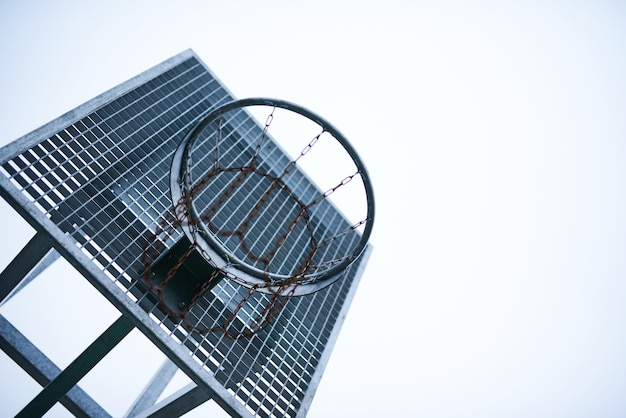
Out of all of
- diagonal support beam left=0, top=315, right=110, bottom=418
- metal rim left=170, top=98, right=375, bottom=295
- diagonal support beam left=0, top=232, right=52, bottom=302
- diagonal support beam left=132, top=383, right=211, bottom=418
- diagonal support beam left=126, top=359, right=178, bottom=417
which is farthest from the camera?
diagonal support beam left=126, top=359, right=178, bottom=417

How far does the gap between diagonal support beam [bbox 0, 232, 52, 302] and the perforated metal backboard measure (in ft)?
0.61

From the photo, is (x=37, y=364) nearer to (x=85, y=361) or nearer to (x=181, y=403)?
A: (x=85, y=361)

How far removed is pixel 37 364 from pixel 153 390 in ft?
9.79

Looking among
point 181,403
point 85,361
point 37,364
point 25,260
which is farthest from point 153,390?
point 25,260

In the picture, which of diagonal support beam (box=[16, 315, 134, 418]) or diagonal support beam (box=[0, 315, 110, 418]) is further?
diagonal support beam (box=[0, 315, 110, 418])

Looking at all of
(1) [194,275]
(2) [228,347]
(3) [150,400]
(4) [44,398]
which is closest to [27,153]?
(1) [194,275]

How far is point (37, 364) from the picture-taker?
834cm

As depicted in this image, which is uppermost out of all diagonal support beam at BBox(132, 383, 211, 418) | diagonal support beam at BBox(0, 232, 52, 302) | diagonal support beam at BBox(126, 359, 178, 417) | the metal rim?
diagonal support beam at BBox(0, 232, 52, 302)

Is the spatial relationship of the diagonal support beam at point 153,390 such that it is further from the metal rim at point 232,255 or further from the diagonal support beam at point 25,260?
the metal rim at point 232,255

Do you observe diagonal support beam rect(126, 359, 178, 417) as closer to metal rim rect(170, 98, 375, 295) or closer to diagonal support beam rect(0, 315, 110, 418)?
diagonal support beam rect(0, 315, 110, 418)

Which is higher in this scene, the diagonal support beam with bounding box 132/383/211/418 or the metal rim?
the metal rim

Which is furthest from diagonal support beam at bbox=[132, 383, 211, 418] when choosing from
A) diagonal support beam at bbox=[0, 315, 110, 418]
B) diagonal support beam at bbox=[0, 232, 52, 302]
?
diagonal support beam at bbox=[0, 232, 52, 302]

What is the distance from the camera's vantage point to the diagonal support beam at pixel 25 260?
666 cm

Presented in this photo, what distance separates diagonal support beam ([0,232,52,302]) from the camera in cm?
666
